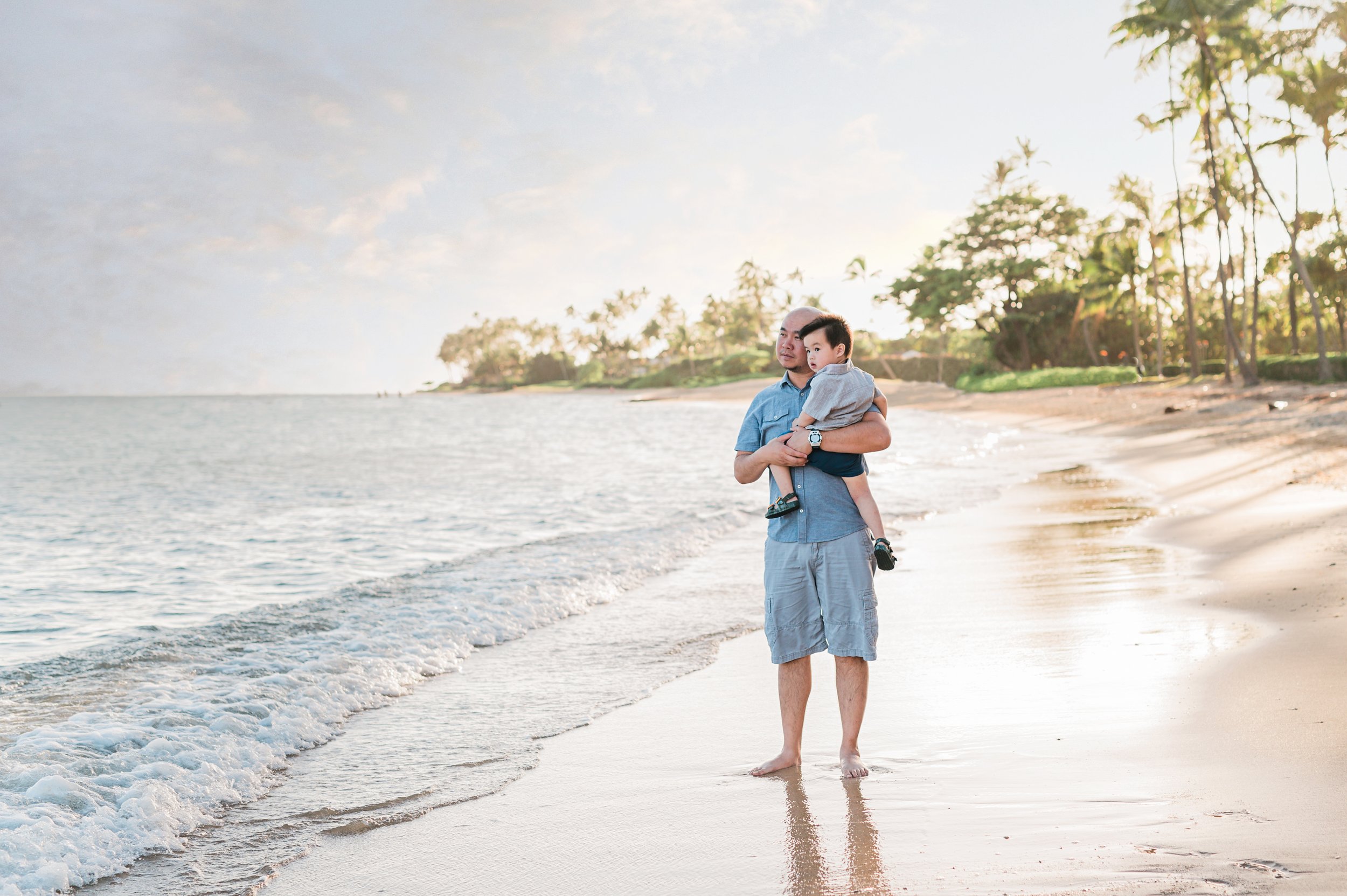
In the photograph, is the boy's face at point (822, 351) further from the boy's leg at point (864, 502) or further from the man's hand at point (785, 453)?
the boy's leg at point (864, 502)

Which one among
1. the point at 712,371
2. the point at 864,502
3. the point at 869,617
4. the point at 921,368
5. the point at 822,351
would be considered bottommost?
the point at 869,617

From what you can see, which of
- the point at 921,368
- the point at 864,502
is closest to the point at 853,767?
the point at 864,502

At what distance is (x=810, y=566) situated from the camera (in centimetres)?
362

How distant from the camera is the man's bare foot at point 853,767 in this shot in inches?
140

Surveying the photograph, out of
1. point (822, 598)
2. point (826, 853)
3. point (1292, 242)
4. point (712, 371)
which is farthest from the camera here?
point (712, 371)

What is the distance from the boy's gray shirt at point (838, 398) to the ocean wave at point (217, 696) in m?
2.99

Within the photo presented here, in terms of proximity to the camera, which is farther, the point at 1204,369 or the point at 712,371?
the point at 712,371

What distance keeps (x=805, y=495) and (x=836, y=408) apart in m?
0.39

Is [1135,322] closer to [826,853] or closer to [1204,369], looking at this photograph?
[1204,369]

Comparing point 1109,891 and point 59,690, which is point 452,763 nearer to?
point 1109,891

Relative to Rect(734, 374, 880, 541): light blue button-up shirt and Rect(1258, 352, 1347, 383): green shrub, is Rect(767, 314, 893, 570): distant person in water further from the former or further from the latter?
Rect(1258, 352, 1347, 383): green shrub

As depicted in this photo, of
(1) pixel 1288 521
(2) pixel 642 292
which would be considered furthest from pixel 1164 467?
(2) pixel 642 292

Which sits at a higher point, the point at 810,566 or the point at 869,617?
the point at 810,566

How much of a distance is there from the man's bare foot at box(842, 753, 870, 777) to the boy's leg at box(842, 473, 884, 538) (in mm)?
871
